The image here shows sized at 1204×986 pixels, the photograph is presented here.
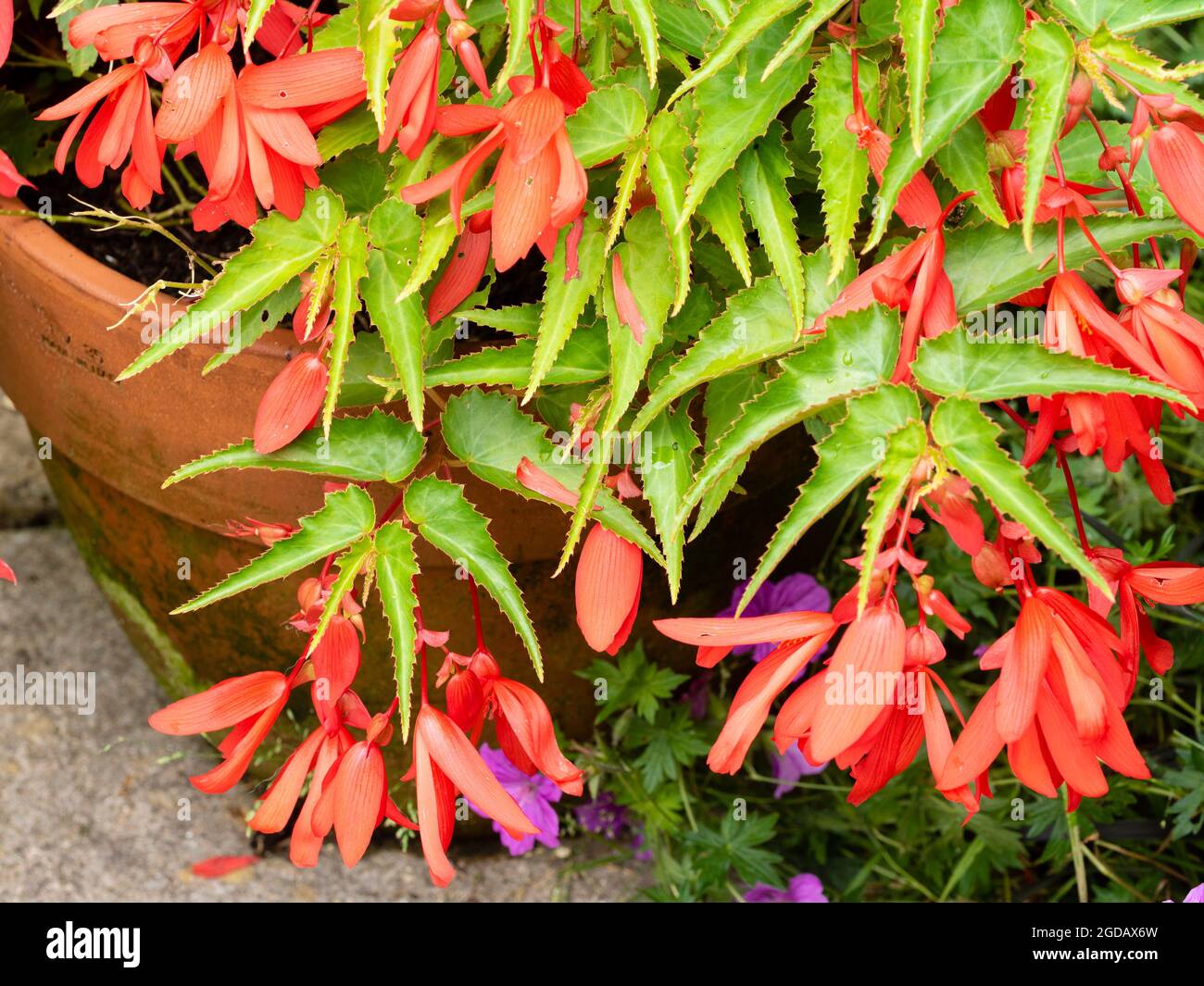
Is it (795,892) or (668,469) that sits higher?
(668,469)

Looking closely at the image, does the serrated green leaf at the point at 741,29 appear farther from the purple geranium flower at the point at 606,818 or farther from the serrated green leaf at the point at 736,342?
the purple geranium flower at the point at 606,818

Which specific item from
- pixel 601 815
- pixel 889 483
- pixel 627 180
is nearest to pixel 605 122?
pixel 627 180

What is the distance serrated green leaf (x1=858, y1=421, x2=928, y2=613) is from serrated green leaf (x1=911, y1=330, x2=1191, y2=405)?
0.11 ft

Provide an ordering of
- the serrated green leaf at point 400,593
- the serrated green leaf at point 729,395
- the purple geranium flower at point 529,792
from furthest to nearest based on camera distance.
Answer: the purple geranium flower at point 529,792 → the serrated green leaf at point 729,395 → the serrated green leaf at point 400,593

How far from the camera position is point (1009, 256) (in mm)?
698

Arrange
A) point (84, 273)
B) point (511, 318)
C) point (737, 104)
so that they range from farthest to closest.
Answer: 1. point (84, 273)
2. point (511, 318)
3. point (737, 104)

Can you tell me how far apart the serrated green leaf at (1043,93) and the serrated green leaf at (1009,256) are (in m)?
0.10

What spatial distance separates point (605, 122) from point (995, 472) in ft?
0.87

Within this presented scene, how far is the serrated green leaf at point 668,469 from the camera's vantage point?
0.74 metres

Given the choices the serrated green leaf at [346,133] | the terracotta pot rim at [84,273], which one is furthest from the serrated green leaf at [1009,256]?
the terracotta pot rim at [84,273]

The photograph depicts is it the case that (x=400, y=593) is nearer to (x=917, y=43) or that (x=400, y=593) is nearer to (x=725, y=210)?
(x=725, y=210)

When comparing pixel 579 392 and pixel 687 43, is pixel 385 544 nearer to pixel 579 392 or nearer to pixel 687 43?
pixel 579 392

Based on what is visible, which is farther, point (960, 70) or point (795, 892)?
point (795, 892)

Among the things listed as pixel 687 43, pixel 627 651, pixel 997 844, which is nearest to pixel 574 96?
pixel 687 43
